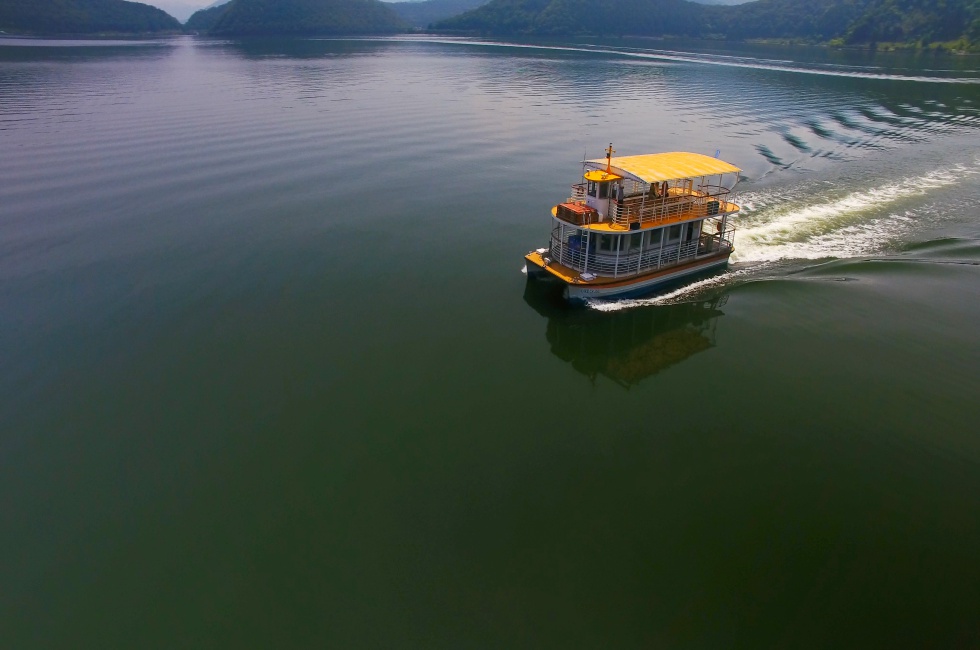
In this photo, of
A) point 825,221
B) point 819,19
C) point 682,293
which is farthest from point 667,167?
point 819,19

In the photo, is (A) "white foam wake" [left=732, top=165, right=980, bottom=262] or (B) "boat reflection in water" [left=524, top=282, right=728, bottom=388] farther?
(A) "white foam wake" [left=732, top=165, right=980, bottom=262]

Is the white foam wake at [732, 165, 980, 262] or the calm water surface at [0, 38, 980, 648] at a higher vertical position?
the white foam wake at [732, 165, 980, 262]

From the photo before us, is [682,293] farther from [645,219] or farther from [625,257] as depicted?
[645,219]

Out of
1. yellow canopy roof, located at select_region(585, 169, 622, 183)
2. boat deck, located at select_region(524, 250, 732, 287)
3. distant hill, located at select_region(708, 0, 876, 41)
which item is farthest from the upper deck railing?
distant hill, located at select_region(708, 0, 876, 41)

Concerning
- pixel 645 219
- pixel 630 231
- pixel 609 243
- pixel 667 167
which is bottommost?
pixel 609 243

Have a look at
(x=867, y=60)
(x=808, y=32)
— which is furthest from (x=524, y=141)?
(x=808, y=32)

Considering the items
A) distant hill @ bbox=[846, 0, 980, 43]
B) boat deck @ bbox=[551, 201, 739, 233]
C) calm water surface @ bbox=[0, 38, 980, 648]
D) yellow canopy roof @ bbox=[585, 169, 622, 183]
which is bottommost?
calm water surface @ bbox=[0, 38, 980, 648]

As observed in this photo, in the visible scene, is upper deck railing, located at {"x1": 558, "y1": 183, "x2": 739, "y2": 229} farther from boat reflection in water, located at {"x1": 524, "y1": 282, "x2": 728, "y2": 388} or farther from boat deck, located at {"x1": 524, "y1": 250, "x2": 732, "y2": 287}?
boat reflection in water, located at {"x1": 524, "y1": 282, "x2": 728, "y2": 388}
